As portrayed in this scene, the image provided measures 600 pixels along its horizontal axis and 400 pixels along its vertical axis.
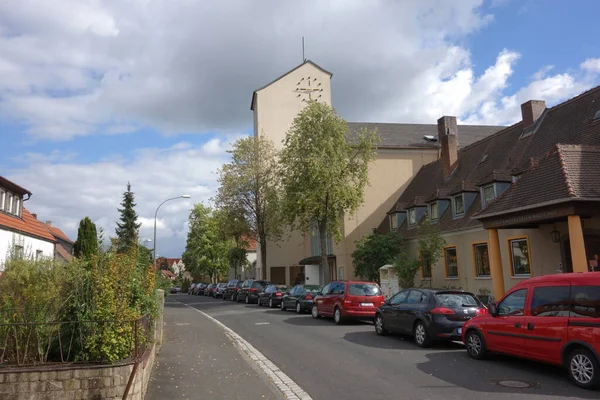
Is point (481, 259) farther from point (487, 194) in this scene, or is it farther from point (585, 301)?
point (585, 301)

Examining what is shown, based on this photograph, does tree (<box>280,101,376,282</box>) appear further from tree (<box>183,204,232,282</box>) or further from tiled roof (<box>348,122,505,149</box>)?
tree (<box>183,204,232,282</box>)

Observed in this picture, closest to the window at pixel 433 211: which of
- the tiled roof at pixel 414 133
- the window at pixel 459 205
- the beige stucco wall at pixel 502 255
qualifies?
the beige stucco wall at pixel 502 255

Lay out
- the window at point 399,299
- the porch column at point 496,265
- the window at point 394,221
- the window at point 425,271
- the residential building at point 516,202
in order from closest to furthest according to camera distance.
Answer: the window at point 399,299
the residential building at point 516,202
the porch column at point 496,265
the window at point 425,271
the window at point 394,221

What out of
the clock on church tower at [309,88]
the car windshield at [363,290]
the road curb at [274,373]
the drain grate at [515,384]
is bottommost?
the drain grate at [515,384]

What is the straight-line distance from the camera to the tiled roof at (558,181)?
15.2 meters

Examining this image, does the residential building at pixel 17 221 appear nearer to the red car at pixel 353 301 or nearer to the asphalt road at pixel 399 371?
the red car at pixel 353 301

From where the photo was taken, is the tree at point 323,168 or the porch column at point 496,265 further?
the tree at point 323,168

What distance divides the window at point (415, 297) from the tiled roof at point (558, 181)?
522cm

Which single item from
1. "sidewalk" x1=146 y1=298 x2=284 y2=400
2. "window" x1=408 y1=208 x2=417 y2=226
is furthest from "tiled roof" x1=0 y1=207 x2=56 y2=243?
"window" x1=408 y1=208 x2=417 y2=226

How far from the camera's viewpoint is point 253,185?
4128 centimetres

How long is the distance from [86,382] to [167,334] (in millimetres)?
9199

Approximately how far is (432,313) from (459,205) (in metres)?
15.0

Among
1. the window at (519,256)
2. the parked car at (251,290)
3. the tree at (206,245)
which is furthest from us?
the tree at (206,245)

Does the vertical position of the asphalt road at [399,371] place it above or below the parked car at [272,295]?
below
